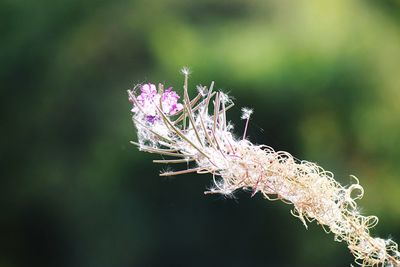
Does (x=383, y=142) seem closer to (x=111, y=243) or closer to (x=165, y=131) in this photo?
(x=111, y=243)

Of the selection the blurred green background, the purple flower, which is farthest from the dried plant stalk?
the blurred green background

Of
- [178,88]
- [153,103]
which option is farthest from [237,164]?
[178,88]

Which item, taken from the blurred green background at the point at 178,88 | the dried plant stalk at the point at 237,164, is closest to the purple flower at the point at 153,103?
the dried plant stalk at the point at 237,164

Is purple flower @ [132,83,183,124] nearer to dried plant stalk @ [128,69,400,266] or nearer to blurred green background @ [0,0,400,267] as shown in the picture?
dried plant stalk @ [128,69,400,266]

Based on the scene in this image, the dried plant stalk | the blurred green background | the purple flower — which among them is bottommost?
the dried plant stalk

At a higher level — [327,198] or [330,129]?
[330,129]

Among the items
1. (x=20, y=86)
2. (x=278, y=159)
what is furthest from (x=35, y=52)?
(x=278, y=159)

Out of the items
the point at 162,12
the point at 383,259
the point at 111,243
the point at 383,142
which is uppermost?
→ the point at 162,12
